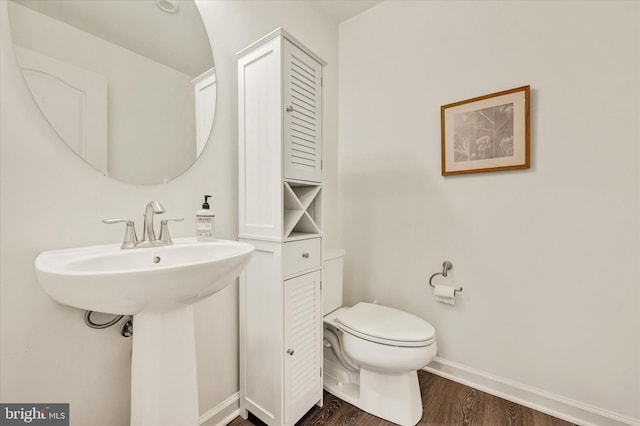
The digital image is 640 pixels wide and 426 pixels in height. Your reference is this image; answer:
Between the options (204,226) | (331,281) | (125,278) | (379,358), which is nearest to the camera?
(125,278)

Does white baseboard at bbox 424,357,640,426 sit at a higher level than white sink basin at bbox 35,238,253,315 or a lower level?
lower

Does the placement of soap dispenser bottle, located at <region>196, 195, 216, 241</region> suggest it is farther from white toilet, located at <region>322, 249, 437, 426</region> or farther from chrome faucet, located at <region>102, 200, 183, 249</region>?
white toilet, located at <region>322, 249, 437, 426</region>

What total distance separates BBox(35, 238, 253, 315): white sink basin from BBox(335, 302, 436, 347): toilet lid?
78cm

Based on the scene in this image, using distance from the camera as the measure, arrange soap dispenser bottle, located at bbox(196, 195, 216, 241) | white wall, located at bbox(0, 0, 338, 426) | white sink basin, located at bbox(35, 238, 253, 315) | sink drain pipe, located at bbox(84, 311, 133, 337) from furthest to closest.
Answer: soap dispenser bottle, located at bbox(196, 195, 216, 241) < sink drain pipe, located at bbox(84, 311, 133, 337) < white wall, located at bbox(0, 0, 338, 426) < white sink basin, located at bbox(35, 238, 253, 315)

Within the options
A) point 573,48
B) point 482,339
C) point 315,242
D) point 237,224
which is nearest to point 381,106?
point 573,48

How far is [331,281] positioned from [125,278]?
120cm

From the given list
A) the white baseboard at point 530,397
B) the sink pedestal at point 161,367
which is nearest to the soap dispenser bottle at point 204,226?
the sink pedestal at point 161,367

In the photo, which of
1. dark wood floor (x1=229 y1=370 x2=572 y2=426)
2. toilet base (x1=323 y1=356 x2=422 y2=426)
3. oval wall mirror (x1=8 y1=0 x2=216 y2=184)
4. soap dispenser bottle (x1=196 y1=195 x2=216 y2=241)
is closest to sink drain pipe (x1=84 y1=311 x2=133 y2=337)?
soap dispenser bottle (x1=196 y1=195 x2=216 y2=241)

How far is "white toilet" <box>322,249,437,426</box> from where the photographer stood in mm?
1233

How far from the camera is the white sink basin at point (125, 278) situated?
0.61m

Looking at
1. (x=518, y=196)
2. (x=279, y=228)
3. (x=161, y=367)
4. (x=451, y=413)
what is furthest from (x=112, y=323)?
(x=518, y=196)

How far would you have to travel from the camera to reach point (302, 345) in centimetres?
128

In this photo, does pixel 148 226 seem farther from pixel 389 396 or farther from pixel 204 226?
pixel 389 396

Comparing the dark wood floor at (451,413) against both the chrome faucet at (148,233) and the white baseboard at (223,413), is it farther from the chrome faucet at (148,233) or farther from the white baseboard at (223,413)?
the chrome faucet at (148,233)
